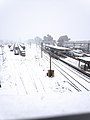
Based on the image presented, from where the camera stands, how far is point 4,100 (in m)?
1.60

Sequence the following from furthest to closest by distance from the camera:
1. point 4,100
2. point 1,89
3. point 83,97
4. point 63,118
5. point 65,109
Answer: point 1,89
point 83,97
point 4,100
point 65,109
point 63,118

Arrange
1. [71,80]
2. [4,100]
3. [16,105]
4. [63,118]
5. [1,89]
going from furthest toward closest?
[71,80], [1,89], [4,100], [16,105], [63,118]

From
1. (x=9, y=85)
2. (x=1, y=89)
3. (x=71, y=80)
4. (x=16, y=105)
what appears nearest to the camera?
(x=16, y=105)

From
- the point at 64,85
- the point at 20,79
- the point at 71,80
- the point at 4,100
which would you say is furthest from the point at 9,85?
the point at 4,100

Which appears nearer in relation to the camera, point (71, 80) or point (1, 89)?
point (1, 89)

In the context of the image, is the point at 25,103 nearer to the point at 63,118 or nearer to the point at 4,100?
the point at 4,100

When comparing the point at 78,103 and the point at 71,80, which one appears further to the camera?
the point at 71,80

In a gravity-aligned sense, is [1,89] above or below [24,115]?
below

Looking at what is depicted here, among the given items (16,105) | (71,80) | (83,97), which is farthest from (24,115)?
(71,80)

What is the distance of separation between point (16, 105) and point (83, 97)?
31.7 inches

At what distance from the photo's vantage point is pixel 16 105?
4.91 feet

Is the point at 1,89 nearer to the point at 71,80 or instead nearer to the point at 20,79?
the point at 20,79

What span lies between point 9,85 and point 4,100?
12.0 m

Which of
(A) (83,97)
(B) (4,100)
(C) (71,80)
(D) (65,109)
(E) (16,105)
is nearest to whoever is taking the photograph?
(D) (65,109)
